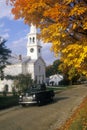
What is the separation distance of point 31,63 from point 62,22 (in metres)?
72.5

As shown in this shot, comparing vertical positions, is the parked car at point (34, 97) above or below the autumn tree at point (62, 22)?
below

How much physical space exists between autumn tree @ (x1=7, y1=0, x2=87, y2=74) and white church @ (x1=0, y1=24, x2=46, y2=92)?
2498 inches

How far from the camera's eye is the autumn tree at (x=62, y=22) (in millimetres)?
16016

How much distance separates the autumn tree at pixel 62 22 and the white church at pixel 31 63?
63.4 metres

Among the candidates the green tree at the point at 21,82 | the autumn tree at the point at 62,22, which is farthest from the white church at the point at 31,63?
the autumn tree at the point at 62,22

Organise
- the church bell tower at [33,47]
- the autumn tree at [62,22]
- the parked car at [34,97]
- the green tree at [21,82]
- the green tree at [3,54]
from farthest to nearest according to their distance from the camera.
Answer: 1. the church bell tower at [33,47]
2. the green tree at [21,82]
3. the green tree at [3,54]
4. the parked car at [34,97]
5. the autumn tree at [62,22]

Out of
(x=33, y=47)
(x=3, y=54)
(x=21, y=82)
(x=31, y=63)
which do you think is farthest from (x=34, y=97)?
(x=33, y=47)

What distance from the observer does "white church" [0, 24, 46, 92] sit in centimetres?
8538

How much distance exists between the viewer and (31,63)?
88750mm

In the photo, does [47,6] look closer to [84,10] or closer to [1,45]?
[84,10]

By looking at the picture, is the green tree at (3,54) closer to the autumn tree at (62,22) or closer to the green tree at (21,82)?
the green tree at (21,82)

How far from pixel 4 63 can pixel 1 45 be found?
80.6 inches

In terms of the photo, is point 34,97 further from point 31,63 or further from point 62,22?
point 31,63

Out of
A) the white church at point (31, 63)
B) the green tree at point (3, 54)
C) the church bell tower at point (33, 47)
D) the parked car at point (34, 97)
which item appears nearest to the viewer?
the parked car at point (34, 97)
